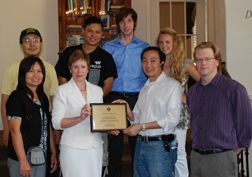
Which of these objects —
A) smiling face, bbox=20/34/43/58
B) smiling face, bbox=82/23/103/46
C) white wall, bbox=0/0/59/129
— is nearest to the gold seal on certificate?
smiling face, bbox=82/23/103/46

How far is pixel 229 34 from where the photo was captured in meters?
4.39

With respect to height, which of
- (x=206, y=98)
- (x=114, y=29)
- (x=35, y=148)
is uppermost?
(x=114, y=29)

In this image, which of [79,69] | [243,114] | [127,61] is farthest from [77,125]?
[243,114]

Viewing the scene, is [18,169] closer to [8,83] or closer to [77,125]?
[77,125]

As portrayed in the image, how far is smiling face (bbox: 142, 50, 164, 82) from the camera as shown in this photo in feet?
8.36

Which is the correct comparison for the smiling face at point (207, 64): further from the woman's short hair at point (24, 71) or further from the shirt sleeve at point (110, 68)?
the woman's short hair at point (24, 71)

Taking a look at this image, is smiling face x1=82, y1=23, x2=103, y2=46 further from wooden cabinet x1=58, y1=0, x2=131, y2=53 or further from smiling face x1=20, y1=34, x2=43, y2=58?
wooden cabinet x1=58, y1=0, x2=131, y2=53

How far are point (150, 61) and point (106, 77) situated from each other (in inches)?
26.0

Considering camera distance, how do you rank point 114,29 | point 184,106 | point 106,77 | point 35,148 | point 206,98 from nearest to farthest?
point 206,98
point 35,148
point 184,106
point 106,77
point 114,29

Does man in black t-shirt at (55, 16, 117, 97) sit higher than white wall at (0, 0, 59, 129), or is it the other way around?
white wall at (0, 0, 59, 129)

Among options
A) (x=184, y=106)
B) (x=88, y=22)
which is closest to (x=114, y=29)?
(x=88, y=22)

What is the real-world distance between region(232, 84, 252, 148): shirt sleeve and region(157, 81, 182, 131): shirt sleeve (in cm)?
50

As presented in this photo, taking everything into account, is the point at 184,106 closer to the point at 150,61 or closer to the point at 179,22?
the point at 150,61

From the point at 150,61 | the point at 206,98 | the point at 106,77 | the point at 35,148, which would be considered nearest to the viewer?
the point at 206,98
